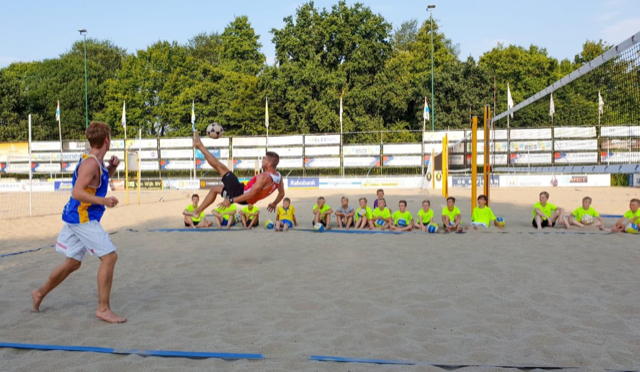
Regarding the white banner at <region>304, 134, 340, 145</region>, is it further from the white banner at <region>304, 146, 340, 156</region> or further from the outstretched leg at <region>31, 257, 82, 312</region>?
the outstretched leg at <region>31, 257, 82, 312</region>

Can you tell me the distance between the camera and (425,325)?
3684 mm

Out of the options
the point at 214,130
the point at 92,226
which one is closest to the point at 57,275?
the point at 92,226

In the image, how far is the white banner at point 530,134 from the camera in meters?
23.8

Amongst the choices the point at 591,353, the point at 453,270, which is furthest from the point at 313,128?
the point at 591,353

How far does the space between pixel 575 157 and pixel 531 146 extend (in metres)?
2.08

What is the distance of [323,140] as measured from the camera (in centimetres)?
2562

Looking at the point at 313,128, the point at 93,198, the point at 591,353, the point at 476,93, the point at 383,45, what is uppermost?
the point at 383,45

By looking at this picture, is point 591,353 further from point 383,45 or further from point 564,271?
point 383,45

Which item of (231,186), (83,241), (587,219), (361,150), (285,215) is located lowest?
(587,219)

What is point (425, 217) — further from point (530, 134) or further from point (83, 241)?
point (530, 134)

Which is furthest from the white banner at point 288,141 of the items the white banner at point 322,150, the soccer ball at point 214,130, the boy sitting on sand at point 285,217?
the soccer ball at point 214,130

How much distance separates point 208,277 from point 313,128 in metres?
27.1

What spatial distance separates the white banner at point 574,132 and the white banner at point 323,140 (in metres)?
10.2

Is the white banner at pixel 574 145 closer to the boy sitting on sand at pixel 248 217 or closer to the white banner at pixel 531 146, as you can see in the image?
the white banner at pixel 531 146
